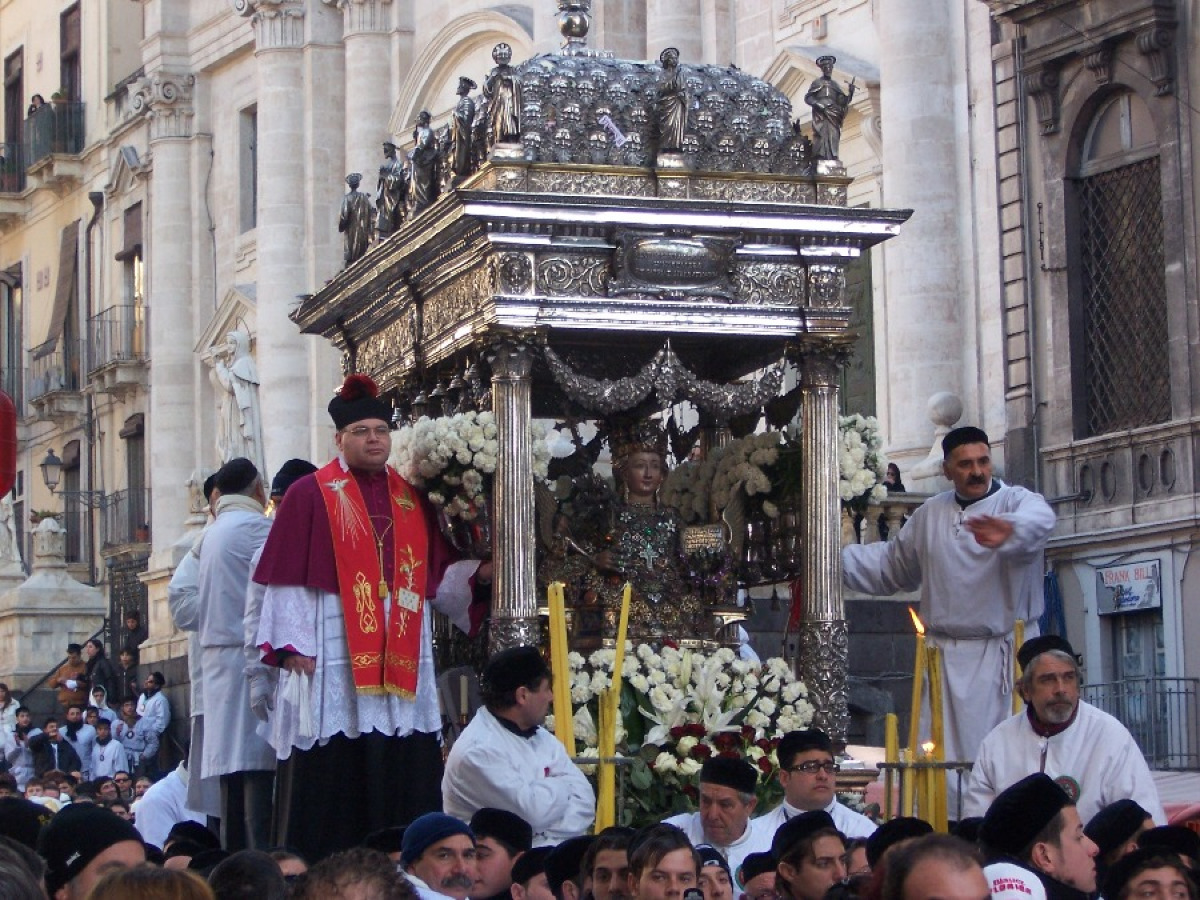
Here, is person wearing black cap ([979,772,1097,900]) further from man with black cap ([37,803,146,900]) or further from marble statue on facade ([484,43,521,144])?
marble statue on facade ([484,43,521,144])

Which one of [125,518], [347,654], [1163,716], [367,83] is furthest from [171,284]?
[347,654]

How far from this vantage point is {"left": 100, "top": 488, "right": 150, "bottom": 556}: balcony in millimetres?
38938

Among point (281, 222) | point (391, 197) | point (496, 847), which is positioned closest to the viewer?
point (496, 847)

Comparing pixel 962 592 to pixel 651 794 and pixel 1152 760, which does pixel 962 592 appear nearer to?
pixel 651 794

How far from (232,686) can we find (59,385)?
104 feet

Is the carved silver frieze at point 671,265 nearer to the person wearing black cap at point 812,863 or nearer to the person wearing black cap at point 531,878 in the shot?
the person wearing black cap at point 531,878

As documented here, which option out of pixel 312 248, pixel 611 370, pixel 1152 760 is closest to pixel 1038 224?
pixel 1152 760

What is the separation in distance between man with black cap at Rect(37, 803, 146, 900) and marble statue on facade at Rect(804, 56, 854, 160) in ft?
19.2

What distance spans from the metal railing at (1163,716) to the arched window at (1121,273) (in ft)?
7.02

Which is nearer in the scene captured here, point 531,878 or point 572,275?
point 531,878

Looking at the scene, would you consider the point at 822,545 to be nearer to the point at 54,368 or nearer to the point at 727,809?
the point at 727,809

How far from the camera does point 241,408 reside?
1308 inches

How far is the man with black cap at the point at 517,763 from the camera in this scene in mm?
9906

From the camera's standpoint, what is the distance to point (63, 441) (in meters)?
43.6
